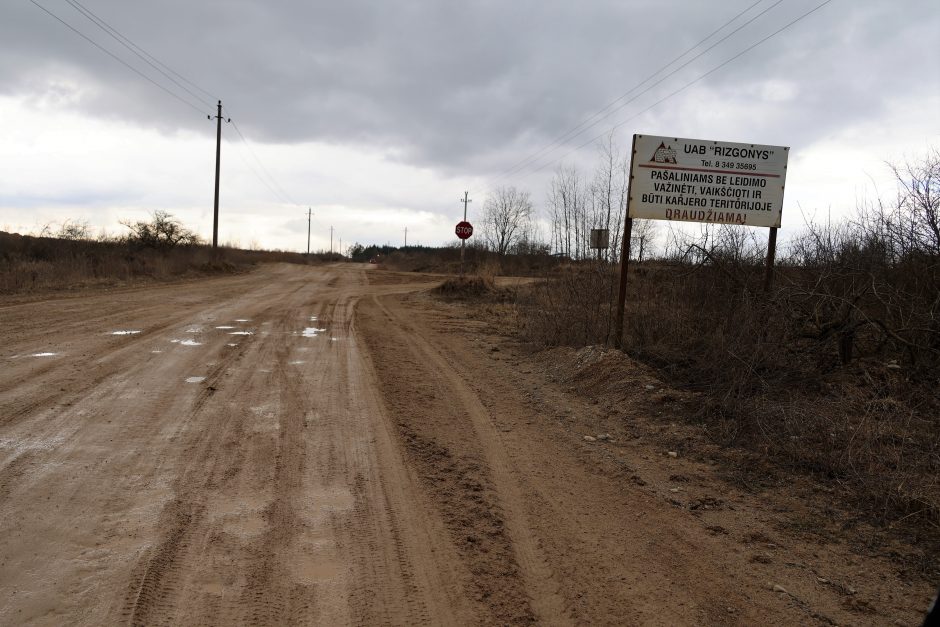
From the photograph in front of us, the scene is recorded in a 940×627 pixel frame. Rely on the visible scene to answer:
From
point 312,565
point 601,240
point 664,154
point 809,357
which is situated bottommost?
point 312,565

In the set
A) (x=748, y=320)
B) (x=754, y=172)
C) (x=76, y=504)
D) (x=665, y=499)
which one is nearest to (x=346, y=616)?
(x=76, y=504)

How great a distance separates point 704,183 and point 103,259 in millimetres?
25016

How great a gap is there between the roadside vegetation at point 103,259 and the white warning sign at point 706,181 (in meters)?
16.8

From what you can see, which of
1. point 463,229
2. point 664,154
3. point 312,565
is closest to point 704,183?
point 664,154

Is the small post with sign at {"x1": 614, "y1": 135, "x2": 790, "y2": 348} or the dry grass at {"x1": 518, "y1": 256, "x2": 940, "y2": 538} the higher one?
the small post with sign at {"x1": 614, "y1": 135, "x2": 790, "y2": 348}

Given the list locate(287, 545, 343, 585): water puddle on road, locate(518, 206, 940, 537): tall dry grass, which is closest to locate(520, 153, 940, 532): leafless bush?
locate(518, 206, 940, 537): tall dry grass

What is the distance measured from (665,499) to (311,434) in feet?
10.6

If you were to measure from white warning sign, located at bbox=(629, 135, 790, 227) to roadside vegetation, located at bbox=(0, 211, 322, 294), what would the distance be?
55.1 ft

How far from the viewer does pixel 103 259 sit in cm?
2458

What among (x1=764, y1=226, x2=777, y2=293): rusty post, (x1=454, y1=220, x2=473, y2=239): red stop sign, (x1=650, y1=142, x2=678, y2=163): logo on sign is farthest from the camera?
(x1=454, y1=220, x2=473, y2=239): red stop sign

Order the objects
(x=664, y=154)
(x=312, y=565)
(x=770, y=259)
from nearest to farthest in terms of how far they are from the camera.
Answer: (x=312, y=565) → (x=770, y=259) → (x=664, y=154)

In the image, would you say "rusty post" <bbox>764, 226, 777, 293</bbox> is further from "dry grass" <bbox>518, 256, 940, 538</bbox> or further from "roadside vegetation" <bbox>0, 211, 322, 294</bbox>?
"roadside vegetation" <bbox>0, 211, 322, 294</bbox>

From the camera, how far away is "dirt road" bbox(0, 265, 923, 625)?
297 centimetres

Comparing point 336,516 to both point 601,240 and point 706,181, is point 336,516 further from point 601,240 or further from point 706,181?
point 601,240
